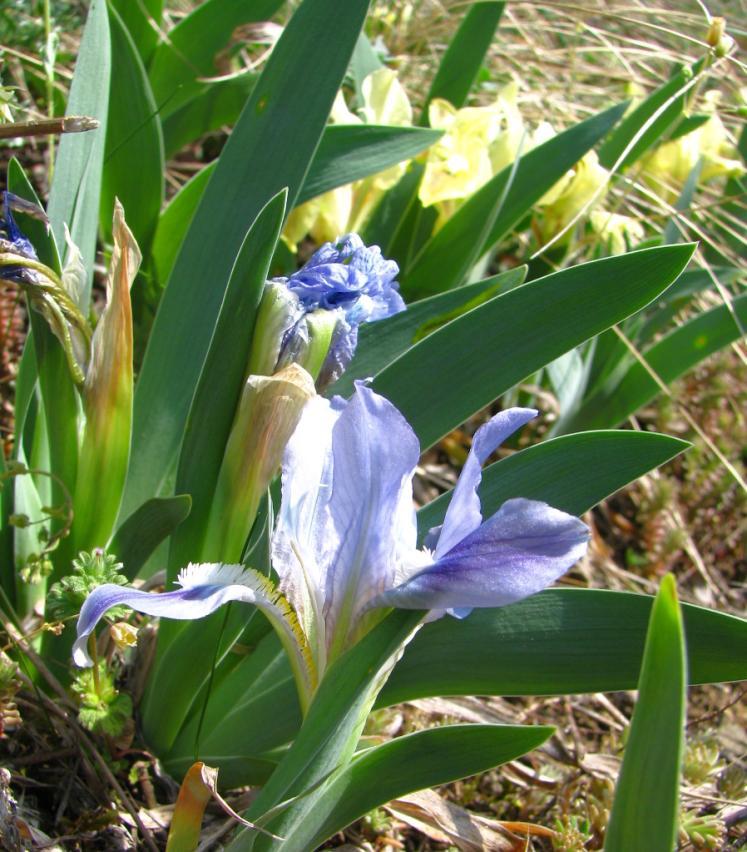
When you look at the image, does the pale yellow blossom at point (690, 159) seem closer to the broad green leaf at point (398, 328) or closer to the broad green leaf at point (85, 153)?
the broad green leaf at point (398, 328)

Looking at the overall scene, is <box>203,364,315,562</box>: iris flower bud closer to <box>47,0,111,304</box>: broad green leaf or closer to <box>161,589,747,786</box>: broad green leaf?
<box>161,589,747,786</box>: broad green leaf

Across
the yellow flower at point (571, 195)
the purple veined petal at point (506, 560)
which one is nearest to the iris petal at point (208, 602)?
the purple veined petal at point (506, 560)

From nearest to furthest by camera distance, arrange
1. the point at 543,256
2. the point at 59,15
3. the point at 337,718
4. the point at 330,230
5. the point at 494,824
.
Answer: the point at 337,718, the point at 494,824, the point at 330,230, the point at 543,256, the point at 59,15

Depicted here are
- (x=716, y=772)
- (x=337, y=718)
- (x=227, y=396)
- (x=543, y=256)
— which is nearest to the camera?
(x=337, y=718)

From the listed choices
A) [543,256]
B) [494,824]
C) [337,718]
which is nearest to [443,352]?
[337,718]

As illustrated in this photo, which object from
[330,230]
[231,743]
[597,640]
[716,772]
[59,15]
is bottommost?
[716,772]

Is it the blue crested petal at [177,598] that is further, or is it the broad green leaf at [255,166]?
the broad green leaf at [255,166]

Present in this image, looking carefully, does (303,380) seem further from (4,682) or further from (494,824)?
(494,824)
